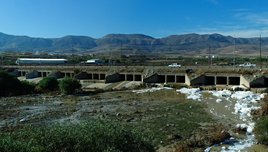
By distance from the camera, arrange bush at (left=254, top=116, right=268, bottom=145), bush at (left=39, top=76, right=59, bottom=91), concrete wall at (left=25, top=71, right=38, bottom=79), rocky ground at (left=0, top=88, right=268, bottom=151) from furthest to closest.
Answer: concrete wall at (left=25, top=71, right=38, bottom=79) → bush at (left=39, top=76, right=59, bottom=91) → rocky ground at (left=0, top=88, right=268, bottom=151) → bush at (left=254, top=116, right=268, bottom=145)

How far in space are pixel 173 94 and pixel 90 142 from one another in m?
24.9

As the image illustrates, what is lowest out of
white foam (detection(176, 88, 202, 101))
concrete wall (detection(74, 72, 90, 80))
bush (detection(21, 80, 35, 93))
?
white foam (detection(176, 88, 202, 101))

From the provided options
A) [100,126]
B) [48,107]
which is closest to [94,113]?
[48,107]

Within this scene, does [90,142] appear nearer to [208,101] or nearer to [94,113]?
[94,113]

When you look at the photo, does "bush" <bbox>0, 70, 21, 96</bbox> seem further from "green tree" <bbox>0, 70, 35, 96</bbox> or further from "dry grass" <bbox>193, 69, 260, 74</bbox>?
"dry grass" <bbox>193, 69, 260, 74</bbox>

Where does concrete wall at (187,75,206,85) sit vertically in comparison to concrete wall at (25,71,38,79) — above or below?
below

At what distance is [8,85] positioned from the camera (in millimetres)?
34375

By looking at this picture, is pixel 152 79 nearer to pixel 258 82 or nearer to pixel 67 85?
pixel 67 85

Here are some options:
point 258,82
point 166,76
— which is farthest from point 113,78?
point 258,82

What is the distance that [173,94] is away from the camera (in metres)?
32.2

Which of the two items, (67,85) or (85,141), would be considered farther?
(67,85)

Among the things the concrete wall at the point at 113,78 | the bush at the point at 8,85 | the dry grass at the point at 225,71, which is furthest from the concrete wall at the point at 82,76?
the dry grass at the point at 225,71

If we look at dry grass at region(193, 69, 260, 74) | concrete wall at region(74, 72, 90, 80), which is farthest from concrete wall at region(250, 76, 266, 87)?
concrete wall at region(74, 72, 90, 80)

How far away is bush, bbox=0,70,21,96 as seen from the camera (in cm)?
3344
